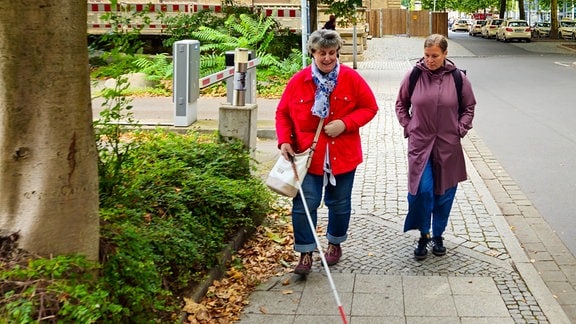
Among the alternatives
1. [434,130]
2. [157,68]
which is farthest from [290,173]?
[157,68]

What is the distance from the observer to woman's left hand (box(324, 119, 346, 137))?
5270mm

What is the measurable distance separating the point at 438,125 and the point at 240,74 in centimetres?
203

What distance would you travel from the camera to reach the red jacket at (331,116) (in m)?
5.37

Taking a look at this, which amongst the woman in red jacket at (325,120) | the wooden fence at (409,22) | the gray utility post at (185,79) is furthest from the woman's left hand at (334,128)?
the wooden fence at (409,22)

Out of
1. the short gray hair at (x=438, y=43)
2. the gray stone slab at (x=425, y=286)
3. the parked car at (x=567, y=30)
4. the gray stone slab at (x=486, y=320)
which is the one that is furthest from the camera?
the parked car at (x=567, y=30)

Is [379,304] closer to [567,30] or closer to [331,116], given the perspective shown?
[331,116]

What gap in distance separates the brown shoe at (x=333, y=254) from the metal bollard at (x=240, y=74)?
1.86m

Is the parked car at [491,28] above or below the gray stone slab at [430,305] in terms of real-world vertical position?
above

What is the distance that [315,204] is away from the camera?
5469 millimetres

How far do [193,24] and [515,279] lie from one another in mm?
17717

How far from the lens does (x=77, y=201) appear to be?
3799 millimetres

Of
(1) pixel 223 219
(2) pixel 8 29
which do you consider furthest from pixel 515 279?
(2) pixel 8 29

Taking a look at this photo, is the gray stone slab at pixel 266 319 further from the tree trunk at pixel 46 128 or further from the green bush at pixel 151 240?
the tree trunk at pixel 46 128

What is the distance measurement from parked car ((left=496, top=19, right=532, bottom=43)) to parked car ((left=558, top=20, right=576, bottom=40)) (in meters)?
3.78
